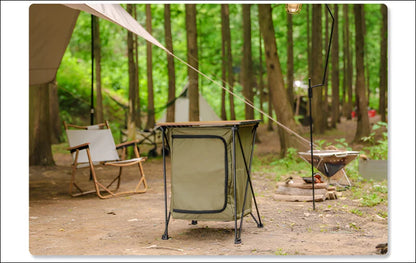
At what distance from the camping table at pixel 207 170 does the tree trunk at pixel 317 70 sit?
8.37 m

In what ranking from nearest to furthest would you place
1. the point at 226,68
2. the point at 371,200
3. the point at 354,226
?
1. the point at 354,226
2. the point at 371,200
3. the point at 226,68

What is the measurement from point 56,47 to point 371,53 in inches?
490

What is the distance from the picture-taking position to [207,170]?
378 cm

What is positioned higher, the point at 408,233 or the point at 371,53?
the point at 371,53

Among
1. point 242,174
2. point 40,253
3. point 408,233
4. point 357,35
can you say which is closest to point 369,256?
point 408,233

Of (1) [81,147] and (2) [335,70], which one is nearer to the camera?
(1) [81,147]

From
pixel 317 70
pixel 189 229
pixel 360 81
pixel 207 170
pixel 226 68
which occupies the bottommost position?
pixel 189 229

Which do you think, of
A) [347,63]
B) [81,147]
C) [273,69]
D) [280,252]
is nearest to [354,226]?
[280,252]

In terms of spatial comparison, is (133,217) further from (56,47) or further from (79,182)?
(56,47)

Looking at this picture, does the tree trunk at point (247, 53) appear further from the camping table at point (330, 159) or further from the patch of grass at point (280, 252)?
the patch of grass at point (280, 252)

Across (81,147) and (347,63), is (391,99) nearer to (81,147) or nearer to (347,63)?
(81,147)

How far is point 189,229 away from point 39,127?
16.2 ft

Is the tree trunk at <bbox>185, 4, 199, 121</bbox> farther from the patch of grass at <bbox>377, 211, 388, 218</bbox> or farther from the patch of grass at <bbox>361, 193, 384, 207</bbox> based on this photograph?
the patch of grass at <bbox>377, 211, 388, 218</bbox>

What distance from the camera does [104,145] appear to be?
643 centimetres
